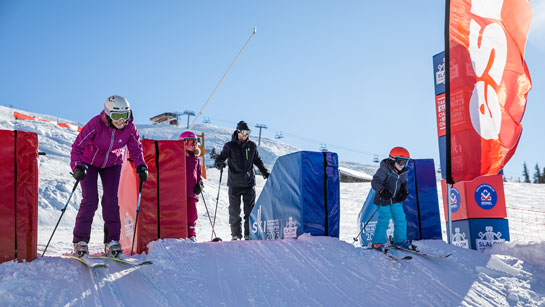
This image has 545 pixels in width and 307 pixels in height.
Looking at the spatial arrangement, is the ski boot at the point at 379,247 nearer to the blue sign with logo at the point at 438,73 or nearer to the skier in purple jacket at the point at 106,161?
the skier in purple jacket at the point at 106,161

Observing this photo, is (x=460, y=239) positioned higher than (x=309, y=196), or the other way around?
(x=309, y=196)

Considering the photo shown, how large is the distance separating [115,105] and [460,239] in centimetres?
543

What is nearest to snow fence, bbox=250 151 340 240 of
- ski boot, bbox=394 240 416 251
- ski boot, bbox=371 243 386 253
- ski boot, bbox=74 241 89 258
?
ski boot, bbox=371 243 386 253

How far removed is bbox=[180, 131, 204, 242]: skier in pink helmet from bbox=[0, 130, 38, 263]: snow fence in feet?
7.96

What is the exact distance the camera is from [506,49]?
625cm

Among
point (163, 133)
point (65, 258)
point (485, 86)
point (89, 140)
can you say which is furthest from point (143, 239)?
point (163, 133)

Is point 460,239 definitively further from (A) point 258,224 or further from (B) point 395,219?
(A) point 258,224

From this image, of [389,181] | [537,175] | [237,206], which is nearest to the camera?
[389,181]

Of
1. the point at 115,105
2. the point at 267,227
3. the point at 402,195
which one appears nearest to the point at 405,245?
the point at 402,195

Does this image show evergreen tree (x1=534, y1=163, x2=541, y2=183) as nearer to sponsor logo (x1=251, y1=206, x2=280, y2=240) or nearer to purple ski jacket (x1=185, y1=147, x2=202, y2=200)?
sponsor logo (x1=251, y1=206, x2=280, y2=240)

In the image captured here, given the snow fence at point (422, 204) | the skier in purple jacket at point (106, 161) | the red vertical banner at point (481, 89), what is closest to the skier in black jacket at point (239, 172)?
the snow fence at point (422, 204)

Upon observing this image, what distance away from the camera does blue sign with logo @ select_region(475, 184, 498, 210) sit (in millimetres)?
6500

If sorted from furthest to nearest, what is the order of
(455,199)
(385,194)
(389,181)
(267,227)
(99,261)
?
(455,199)
(267,227)
(389,181)
(385,194)
(99,261)

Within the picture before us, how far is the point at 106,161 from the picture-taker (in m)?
4.34
